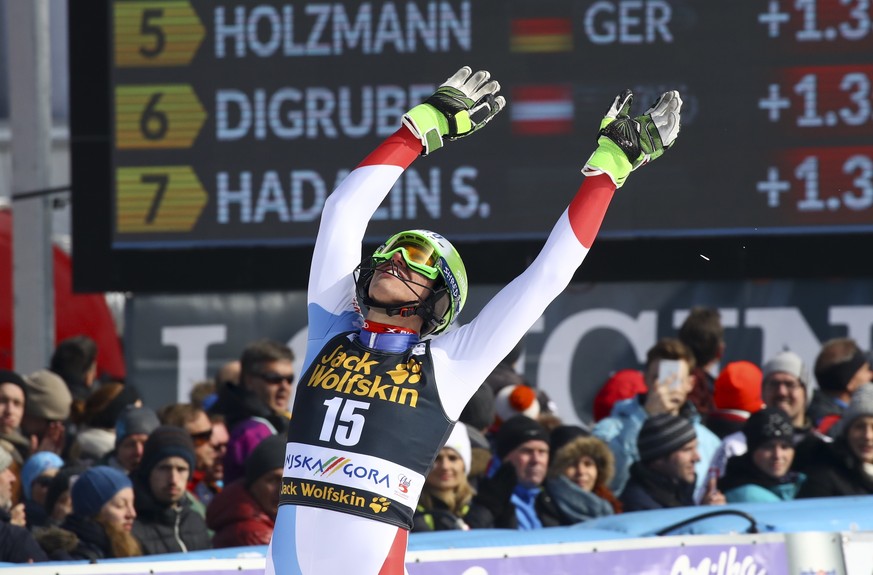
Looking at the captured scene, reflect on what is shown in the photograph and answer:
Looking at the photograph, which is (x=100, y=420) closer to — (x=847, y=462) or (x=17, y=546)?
A: (x=17, y=546)

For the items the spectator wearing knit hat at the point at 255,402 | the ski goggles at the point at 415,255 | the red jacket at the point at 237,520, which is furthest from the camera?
the spectator wearing knit hat at the point at 255,402

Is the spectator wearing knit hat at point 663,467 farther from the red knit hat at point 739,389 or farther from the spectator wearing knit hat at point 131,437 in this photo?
the spectator wearing knit hat at point 131,437

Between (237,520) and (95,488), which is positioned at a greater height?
(95,488)

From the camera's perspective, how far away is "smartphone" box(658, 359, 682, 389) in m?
7.79

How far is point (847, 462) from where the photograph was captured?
23.6 feet

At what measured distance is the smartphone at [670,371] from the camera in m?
7.79

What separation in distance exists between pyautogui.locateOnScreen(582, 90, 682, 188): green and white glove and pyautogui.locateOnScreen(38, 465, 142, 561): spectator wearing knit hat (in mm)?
2373

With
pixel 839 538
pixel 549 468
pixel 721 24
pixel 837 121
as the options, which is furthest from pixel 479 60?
pixel 839 538

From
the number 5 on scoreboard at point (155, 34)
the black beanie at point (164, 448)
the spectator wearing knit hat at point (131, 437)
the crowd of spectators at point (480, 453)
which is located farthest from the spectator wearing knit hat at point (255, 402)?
the number 5 on scoreboard at point (155, 34)

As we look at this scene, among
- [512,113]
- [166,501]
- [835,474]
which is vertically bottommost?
[835,474]

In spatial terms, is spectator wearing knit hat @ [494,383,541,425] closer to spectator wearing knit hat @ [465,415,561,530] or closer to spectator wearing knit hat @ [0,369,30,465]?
spectator wearing knit hat @ [465,415,561,530]

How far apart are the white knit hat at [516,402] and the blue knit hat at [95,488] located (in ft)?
7.88

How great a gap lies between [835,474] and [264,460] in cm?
249

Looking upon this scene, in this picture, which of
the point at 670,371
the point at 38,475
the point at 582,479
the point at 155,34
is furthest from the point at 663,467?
the point at 155,34
